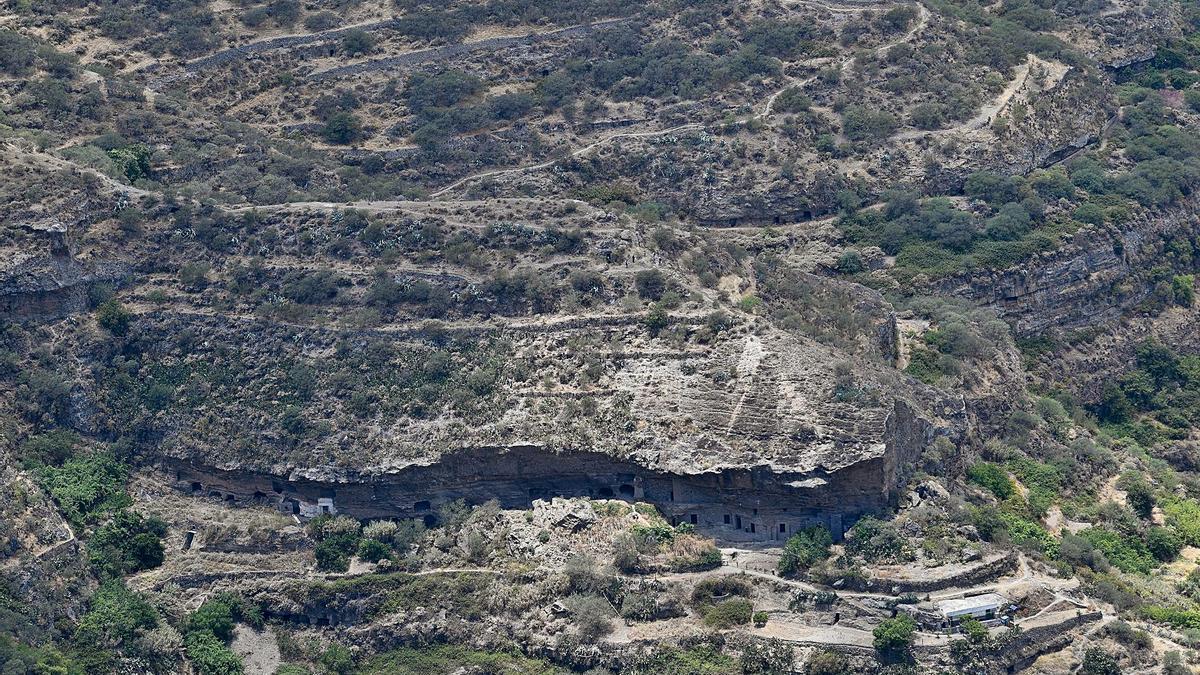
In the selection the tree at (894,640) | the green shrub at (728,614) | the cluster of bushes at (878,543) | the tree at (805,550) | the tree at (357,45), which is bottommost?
the green shrub at (728,614)

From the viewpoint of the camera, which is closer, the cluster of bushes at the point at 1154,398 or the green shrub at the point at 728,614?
the green shrub at the point at 728,614

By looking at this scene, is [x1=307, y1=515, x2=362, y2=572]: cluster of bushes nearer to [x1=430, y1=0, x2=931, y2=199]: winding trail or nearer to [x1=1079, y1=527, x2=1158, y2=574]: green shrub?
[x1=430, y1=0, x2=931, y2=199]: winding trail

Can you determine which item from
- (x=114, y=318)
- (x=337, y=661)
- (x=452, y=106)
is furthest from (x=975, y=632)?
(x=452, y=106)

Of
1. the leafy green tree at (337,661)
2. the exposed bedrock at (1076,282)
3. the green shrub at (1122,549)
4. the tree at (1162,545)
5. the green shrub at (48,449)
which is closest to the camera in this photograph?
the leafy green tree at (337,661)

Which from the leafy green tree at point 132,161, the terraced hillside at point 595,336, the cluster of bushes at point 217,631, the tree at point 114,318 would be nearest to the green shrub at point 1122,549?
the terraced hillside at point 595,336

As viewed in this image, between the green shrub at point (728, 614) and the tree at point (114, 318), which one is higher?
the tree at point (114, 318)

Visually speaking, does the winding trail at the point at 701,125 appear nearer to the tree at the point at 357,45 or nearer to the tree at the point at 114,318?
the tree at the point at 357,45

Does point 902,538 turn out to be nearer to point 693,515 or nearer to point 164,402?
point 693,515
